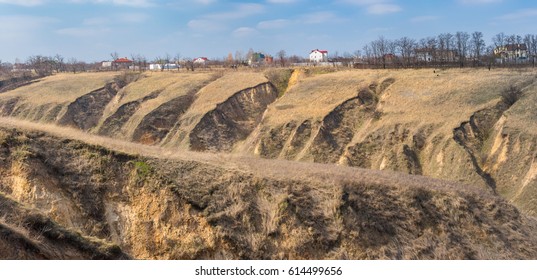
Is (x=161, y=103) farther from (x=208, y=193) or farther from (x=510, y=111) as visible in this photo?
(x=208, y=193)

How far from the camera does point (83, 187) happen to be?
17.7 meters

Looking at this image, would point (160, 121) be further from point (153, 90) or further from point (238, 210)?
point (238, 210)

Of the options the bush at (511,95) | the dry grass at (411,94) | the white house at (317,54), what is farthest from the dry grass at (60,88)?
the white house at (317,54)

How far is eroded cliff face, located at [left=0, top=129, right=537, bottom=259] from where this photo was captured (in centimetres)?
1623

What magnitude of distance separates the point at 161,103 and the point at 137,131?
6340 millimetres

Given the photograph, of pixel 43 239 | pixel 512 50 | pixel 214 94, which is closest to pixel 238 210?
pixel 43 239

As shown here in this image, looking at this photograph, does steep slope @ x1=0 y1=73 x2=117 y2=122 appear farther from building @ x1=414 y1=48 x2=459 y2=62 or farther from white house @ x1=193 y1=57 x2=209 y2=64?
building @ x1=414 y1=48 x2=459 y2=62

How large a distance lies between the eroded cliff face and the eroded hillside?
15599mm

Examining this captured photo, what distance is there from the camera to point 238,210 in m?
16.6

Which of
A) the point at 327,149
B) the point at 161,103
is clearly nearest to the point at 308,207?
the point at 327,149

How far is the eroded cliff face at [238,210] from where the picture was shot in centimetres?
1623

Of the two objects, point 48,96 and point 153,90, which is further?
point 48,96

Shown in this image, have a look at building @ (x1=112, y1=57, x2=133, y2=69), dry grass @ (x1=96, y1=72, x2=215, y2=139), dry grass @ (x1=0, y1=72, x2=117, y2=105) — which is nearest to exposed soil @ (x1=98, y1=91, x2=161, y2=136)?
dry grass @ (x1=96, y1=72, x2=215, y2=139)

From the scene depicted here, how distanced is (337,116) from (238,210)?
119ft
